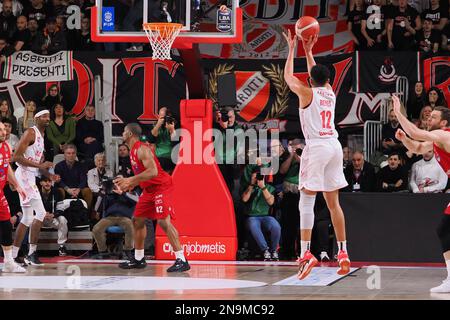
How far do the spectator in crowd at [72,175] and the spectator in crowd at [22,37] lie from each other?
2.82 metres

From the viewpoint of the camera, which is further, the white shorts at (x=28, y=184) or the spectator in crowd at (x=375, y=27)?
the spectator in crowd at (x=375, y=27)

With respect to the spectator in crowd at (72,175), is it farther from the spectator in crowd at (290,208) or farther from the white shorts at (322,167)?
the white shorts at (322,167)

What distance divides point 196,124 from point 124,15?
6.97ft

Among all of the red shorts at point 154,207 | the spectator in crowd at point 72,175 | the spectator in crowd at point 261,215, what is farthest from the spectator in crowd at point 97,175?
the red shorts at point 154,207

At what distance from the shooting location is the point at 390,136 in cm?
1521

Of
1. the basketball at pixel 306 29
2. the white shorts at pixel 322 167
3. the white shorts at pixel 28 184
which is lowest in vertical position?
the white shorts at pixel 28 184

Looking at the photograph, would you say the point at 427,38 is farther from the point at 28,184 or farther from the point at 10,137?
the point at 28,184

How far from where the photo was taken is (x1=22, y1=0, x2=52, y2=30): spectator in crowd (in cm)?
1734

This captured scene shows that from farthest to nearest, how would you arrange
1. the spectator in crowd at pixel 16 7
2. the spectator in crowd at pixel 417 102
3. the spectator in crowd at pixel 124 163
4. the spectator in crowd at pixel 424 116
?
1. the spectator in crowd at pixel 16 7
2. the spectator in crowd at pixel 417 102
3. the spectator in crowd at pixel 124 163
4. the spectator in crowd at pixel 424 116

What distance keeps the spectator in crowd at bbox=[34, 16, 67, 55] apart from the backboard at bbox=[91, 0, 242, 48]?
423 centimetres

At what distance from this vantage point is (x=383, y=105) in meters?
16.0

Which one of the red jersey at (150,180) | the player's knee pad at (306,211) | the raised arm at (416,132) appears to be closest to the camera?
the raised arm at (416,132)

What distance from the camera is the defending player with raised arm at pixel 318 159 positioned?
971cm
